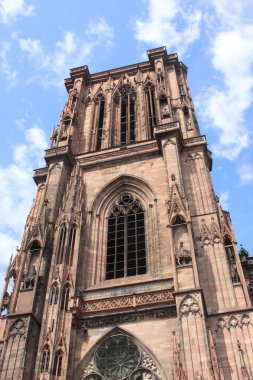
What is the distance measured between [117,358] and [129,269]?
428 cm

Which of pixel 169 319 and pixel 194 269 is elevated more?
pixel 194 269

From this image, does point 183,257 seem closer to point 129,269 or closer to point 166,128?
point 129,269

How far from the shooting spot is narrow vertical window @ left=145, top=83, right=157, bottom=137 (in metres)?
28.0

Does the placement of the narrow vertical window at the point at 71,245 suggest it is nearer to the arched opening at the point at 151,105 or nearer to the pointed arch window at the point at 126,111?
the pointed arch window at the point at 126,111

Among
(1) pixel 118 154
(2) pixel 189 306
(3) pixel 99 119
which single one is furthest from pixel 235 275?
(3) pixel 99 119

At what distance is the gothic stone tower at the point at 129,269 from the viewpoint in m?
15.5

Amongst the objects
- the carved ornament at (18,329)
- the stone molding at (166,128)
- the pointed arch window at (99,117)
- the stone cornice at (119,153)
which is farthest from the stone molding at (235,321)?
the pointed arch window at (99,117)

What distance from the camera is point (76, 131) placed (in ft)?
92.2

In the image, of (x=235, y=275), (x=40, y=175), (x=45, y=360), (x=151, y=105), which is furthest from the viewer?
(x=151, y=105)

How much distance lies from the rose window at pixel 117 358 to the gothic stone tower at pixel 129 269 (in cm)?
4

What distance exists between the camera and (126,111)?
3019 cm

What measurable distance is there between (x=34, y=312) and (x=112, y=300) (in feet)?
9.62

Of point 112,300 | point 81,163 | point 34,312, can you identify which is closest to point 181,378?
point 112,300

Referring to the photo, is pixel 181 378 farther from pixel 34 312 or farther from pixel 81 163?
pixel 81 163
